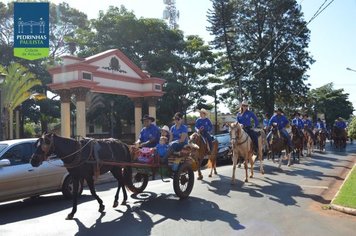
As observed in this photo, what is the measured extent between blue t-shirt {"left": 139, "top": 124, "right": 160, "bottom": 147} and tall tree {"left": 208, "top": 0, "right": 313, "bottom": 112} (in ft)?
114

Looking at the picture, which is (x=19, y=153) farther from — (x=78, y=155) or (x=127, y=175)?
(x=127, y=175)

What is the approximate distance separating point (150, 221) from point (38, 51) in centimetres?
1298

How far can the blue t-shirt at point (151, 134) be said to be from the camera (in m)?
11.2

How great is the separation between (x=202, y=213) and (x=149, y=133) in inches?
125

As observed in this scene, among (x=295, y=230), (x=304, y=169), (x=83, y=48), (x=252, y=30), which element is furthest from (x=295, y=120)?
(x=252, y=30)

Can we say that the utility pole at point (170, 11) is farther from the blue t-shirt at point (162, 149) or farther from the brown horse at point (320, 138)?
the blue t-shirt at point (162, 149)

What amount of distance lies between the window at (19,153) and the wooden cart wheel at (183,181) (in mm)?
4030

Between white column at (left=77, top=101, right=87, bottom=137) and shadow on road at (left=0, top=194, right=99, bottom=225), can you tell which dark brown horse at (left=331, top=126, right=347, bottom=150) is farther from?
shadow on road at (left=0, top=194, right=99, bottom=225)

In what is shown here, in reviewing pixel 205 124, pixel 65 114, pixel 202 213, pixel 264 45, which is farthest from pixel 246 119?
pixel 264 45

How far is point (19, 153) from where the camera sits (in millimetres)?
10633

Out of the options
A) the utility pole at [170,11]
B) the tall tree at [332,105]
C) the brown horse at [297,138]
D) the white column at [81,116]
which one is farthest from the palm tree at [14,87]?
the tall tree at [332,105]

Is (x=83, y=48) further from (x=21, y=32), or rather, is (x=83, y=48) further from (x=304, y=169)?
(x=304, y=169)

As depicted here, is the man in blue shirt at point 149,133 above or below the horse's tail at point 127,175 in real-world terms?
above

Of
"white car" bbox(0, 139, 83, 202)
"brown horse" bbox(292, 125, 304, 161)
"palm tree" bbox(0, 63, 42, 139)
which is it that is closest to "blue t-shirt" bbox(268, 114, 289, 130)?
"brown horse" bbox(292, 125, 304, 161)
